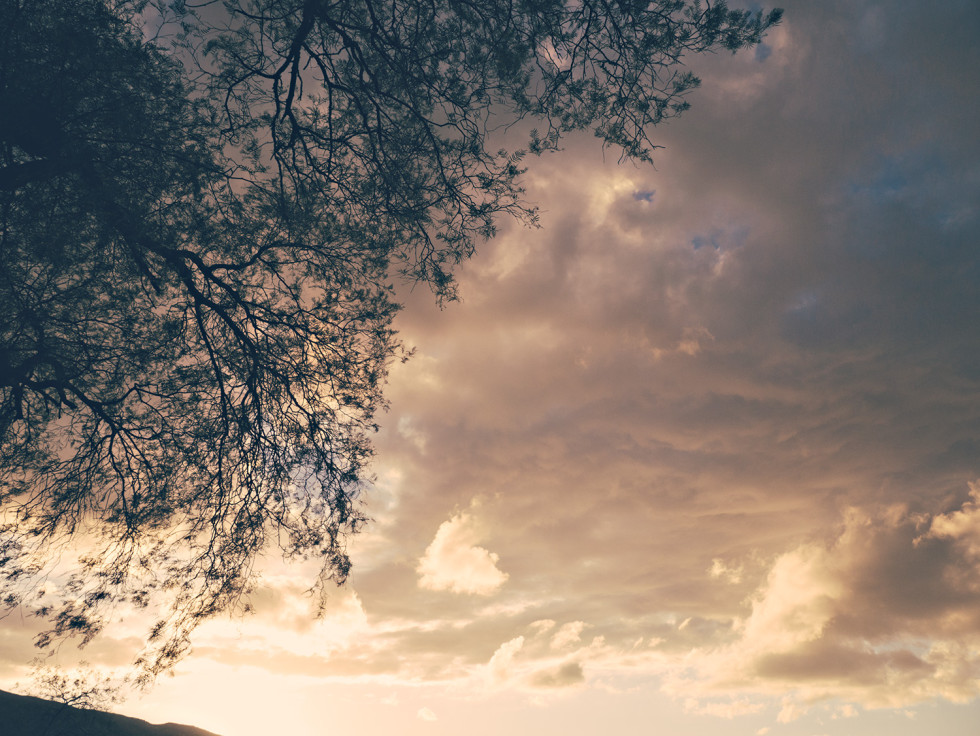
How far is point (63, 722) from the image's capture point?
7848 mm

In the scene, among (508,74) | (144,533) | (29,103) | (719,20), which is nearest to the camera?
(719,20)

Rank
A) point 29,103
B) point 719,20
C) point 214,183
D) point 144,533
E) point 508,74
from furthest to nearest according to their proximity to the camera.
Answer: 1. point 144,533
2. point 214,183
3. point 508,74
4. point 29,103
5. point 719,20

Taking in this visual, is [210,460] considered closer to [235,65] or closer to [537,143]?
[235,65]

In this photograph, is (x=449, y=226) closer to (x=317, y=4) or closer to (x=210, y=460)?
(x=317, y=4)

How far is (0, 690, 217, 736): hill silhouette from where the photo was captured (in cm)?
759

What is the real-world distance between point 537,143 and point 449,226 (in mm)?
1762

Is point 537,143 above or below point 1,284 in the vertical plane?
above

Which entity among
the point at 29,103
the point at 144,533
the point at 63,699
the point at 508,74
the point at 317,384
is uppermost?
the point at 508,74

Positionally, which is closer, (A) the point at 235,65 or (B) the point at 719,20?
(B) the point at 719,20

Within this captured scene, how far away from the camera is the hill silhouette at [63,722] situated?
759 cm

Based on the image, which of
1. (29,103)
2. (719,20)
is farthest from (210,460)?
(719,20)

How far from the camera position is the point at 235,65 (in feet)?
23.5

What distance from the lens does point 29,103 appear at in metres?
6.36

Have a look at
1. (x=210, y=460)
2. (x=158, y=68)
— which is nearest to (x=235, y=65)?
(x=158, y=68)
